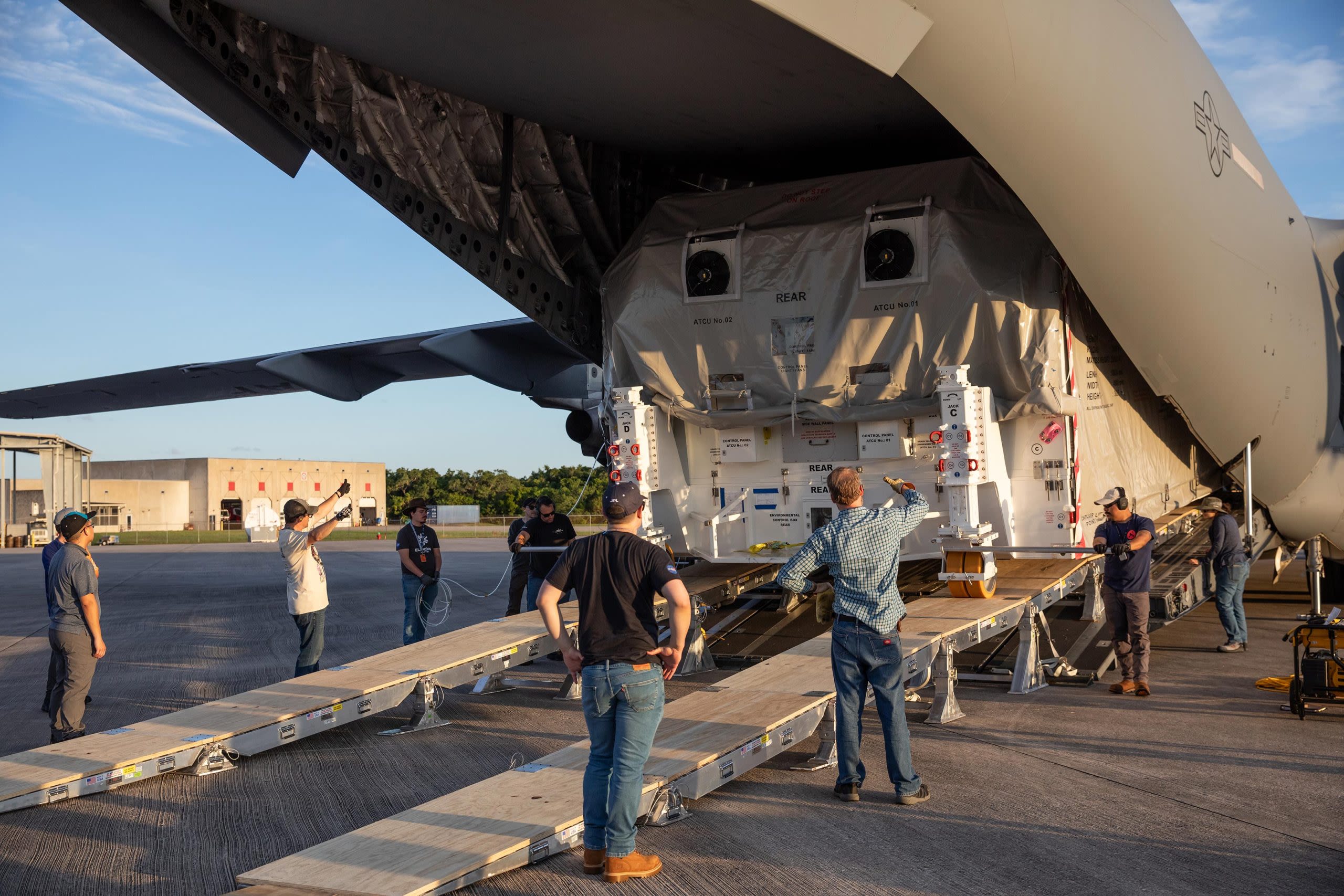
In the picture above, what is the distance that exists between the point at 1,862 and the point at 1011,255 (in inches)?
314

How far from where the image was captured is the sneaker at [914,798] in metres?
5.57

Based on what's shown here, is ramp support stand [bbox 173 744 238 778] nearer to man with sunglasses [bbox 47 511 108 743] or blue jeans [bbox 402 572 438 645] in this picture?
man with sunglasses [bbox 47 511 108 743]

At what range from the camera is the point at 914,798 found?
559 cm

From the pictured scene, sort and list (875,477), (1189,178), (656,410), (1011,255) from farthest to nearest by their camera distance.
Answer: (656,410)
(875,477)
(1011,255)
(1189,178)

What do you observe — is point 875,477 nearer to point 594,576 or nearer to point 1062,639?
point 1062,639

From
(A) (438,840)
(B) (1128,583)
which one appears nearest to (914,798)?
(A) (438,840)

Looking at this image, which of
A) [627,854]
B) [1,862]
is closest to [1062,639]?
[627,854]

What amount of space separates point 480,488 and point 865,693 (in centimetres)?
6672

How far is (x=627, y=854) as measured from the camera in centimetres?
459

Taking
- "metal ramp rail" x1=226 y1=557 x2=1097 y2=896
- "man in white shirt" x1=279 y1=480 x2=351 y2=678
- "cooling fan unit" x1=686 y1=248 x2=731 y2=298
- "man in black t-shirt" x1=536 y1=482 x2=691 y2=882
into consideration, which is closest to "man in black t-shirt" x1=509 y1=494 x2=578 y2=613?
"man in white shirt" x1=279 y1=480 x2=351 y2=678

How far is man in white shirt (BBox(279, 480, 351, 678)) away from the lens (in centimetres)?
846

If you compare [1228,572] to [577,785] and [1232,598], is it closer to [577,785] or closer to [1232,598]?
[1232,598]

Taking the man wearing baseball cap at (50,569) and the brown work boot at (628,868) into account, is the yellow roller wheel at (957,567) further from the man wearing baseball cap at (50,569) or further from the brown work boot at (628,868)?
the man wearing baseball cap at (50,569)

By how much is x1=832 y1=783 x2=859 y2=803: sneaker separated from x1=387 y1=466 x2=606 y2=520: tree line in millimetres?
49365
